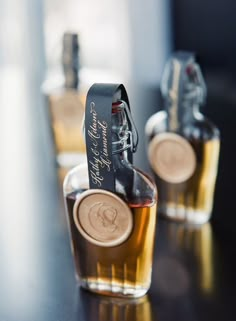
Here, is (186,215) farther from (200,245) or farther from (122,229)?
(122,229)

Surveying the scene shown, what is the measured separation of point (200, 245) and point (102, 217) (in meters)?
0.21

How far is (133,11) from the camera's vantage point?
1.77m

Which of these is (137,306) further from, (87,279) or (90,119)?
(90,119)

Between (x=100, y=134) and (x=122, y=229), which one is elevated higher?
(x=100, y=134)

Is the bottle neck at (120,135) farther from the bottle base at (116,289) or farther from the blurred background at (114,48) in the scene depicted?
the blurred background at (114,48)

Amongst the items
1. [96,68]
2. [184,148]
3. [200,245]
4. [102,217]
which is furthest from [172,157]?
[96,68]

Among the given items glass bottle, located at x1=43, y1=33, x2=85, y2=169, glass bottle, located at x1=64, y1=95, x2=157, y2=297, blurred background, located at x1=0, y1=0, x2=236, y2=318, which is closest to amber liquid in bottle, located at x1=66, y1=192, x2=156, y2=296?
glass bottle, located at x1=64, y1=95, x2=157, y2=297

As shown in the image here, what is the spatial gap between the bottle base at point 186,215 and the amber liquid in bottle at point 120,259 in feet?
0.66

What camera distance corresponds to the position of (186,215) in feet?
3.29

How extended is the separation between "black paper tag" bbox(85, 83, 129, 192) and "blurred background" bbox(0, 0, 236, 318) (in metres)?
0.21

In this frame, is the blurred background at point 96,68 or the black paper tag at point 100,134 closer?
the black paper tag at point 100,134

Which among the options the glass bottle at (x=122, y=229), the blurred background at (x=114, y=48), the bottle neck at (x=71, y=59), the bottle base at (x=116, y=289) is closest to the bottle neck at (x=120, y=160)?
the glass bottle at (x=122, y=229)

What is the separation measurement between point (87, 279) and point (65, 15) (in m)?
1.08

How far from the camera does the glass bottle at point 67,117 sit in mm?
1226
